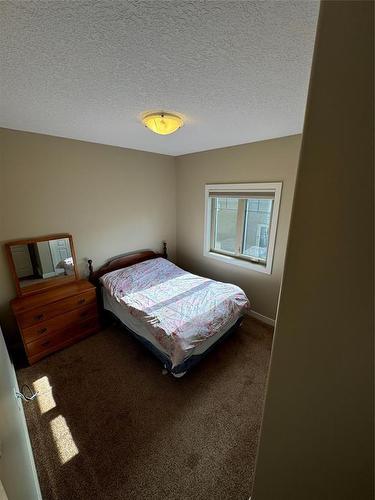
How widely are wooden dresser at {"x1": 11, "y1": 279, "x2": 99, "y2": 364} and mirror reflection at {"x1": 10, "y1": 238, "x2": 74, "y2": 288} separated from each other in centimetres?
18

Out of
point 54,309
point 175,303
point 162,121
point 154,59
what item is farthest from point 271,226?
point 54,309

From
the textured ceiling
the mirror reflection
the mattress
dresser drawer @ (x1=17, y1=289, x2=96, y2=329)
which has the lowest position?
the mattress

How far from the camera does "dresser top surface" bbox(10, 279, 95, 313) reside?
2.08 m

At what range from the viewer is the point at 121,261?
299cm

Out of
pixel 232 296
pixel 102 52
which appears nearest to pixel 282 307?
pixel 102 52

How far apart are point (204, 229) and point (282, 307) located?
2.75 m

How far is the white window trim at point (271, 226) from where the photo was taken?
2.42 metres

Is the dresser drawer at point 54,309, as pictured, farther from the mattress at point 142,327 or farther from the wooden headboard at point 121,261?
the wooden headboard at point 121,261

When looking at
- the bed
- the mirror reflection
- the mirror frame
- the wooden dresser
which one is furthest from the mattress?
the mirror reflection

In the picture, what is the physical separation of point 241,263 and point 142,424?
212cm

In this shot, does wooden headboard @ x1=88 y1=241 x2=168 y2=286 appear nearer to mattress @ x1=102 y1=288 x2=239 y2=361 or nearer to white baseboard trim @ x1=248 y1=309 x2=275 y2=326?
mattress @ x1=102 y1=288 x2=239 y2=361

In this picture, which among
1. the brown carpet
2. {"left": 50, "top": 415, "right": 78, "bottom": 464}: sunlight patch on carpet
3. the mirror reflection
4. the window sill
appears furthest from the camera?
the window sill

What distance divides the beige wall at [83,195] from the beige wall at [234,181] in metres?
0.33

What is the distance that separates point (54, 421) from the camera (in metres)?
1.59
